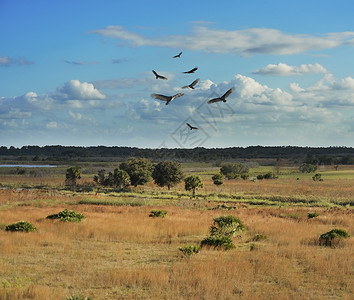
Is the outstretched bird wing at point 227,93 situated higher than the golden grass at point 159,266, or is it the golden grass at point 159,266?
the outstretched bird wing at point 227,93

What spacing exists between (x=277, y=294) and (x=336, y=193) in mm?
53594

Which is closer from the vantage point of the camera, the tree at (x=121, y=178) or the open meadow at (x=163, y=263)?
the open meadow at (x=163, y=263)

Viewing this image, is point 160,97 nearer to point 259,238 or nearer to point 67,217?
point 259,238

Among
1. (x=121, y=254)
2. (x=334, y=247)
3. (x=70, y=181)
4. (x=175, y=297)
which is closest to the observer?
(x=175, y=297)

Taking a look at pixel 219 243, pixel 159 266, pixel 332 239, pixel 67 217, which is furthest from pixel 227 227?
pixel 67 217

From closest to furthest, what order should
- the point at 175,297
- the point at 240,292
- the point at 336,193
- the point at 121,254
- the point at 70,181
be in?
1. the point at 175,297
2. the point at 240,292
3. the point at 121,254
4. the point at 336,193
5. the point at 70,181

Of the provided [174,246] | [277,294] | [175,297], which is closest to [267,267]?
[277,294]

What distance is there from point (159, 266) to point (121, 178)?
50.2m

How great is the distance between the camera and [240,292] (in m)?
11.2

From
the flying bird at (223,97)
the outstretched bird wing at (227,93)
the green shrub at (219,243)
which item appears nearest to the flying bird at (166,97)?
the flying bird at (223,97)

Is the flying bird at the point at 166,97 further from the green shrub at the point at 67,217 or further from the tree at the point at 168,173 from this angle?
the tree at the point at 168,173

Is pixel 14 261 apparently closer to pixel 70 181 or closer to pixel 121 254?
pixel 121 254

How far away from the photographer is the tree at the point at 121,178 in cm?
6322

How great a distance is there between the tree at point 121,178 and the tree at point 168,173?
14.7 ft
